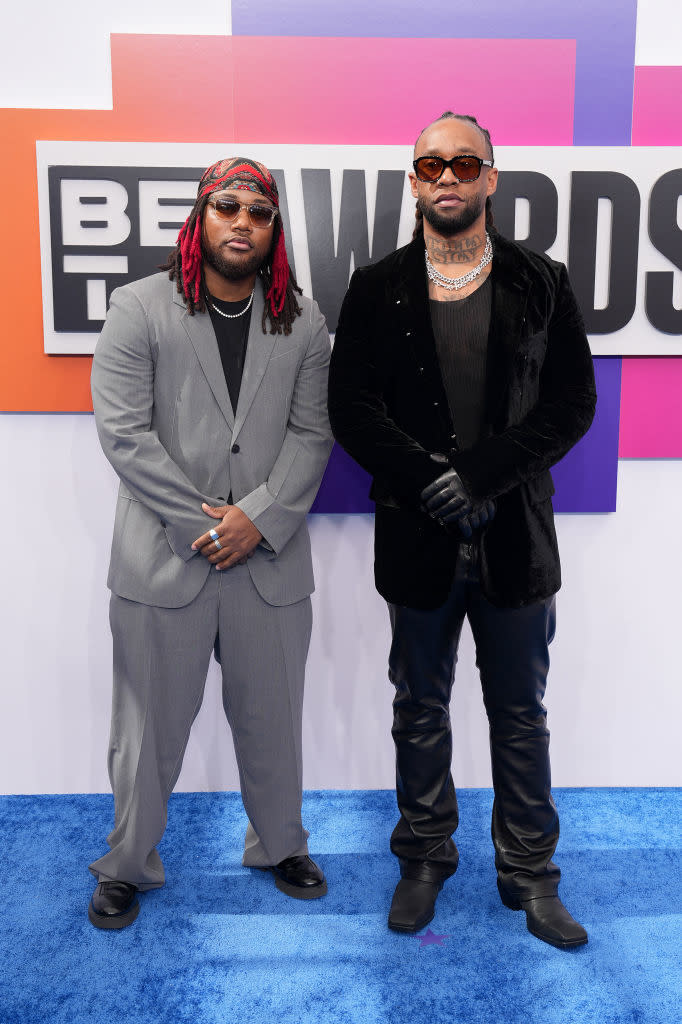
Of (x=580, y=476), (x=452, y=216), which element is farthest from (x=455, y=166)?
(x=580, y=476)

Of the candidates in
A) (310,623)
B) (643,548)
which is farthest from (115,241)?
(643,548)

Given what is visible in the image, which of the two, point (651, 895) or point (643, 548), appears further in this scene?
point (643, 548)

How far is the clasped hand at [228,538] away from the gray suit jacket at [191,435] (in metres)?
0.02

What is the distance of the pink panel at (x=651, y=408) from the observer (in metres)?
2.89

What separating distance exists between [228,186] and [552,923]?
216 cm

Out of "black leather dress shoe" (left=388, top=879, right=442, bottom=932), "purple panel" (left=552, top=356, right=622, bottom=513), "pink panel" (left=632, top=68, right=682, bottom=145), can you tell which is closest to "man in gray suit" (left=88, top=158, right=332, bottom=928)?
"black leather dress shoe" (left=388, top=879, right=442, bottom=932)

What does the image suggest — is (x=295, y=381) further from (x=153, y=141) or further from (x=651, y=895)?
(x=651, y=895)

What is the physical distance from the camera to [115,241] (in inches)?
109

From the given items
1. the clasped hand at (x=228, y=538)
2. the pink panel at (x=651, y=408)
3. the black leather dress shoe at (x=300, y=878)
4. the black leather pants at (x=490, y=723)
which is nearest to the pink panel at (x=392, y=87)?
the pink panel at (x=651, y=408)

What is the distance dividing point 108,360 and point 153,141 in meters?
0.96

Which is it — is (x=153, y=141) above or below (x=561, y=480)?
above

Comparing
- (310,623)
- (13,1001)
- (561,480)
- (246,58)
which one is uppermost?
(246,58)

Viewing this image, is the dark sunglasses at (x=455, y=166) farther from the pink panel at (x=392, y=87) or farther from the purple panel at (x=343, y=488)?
the purple panel at (x=343, y=488)

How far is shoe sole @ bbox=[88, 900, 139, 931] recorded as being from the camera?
7.55 ft
